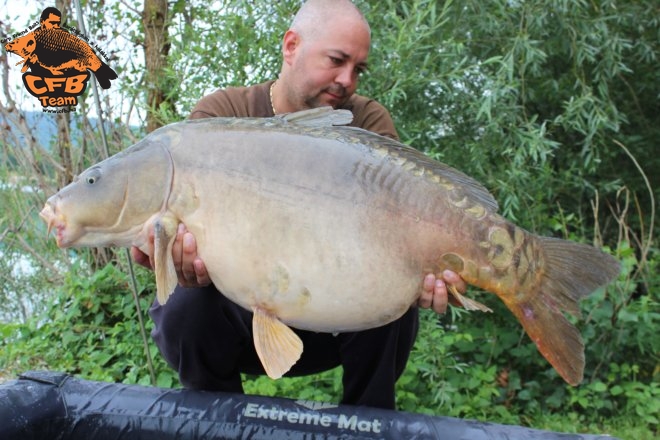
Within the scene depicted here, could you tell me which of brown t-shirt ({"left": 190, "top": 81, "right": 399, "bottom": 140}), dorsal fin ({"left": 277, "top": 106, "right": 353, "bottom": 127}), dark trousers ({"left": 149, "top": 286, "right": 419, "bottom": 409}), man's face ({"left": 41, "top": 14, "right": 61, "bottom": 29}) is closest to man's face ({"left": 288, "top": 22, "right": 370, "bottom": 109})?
brown t-shirt ({"left": 190, "top": 81, "right": 399, "bottom": 140})

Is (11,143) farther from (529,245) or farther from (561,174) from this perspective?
(529,245)

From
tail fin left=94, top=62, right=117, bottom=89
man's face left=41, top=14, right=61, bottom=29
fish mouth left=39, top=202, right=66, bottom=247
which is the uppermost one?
man's face left=41, top=14, right=61, bottom=29

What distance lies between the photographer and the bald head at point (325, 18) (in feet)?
5.90

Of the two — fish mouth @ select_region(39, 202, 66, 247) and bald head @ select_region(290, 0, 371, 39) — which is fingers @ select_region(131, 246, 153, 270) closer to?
fish mouth @ select_region(39, 202, 66, 247)

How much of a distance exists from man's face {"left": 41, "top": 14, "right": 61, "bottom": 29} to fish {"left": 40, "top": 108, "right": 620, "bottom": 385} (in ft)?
6.00

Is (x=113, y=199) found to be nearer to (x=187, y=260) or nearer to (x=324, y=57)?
(x=187, y=260)

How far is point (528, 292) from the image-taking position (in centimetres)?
132

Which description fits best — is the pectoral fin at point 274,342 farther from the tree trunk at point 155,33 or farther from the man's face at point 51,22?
the man's face at point 51,22

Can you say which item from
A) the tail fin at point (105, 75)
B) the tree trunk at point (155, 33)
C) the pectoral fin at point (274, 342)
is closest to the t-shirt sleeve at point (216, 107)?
the pectoral fin at point (274, 342)

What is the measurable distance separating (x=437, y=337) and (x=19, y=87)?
2.09 meters

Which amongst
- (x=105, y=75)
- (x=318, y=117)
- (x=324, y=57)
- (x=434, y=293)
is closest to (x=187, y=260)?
(x=318, y=117)

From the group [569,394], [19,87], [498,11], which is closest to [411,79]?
[498,11]

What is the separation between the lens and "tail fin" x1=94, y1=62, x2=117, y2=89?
9.07 feet

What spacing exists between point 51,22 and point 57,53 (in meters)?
0.24
